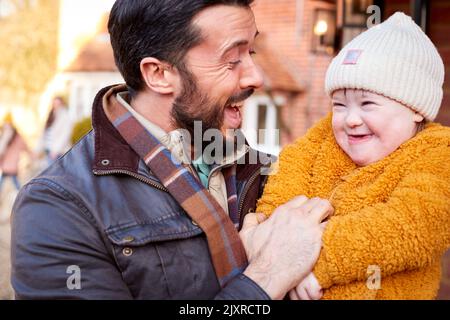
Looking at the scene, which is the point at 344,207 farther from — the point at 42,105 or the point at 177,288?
the point at 42,105

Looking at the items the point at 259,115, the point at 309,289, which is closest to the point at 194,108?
the point at 309,289

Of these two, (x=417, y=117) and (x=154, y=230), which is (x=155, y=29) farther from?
(x=417, y=117)

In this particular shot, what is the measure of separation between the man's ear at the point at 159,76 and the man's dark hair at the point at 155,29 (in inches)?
1.0

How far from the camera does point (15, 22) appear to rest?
73.5 ft

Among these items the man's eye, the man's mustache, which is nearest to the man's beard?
the man's mustache

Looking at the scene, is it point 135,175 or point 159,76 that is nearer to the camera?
point 135,175

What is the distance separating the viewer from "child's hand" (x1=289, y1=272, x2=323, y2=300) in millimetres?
1737

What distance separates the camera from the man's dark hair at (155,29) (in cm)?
202

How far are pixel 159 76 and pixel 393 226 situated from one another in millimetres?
991

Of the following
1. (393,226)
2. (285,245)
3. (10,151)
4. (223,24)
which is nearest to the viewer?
(393,226)

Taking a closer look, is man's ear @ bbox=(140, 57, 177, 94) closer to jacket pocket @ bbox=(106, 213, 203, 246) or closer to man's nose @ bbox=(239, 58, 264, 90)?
man's nose @ bbox=(239, 58, 264, 90)

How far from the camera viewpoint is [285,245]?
179cm

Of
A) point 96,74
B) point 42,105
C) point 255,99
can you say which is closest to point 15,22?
point 42,105

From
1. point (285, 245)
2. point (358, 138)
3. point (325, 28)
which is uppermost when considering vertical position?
point (325, 28)
